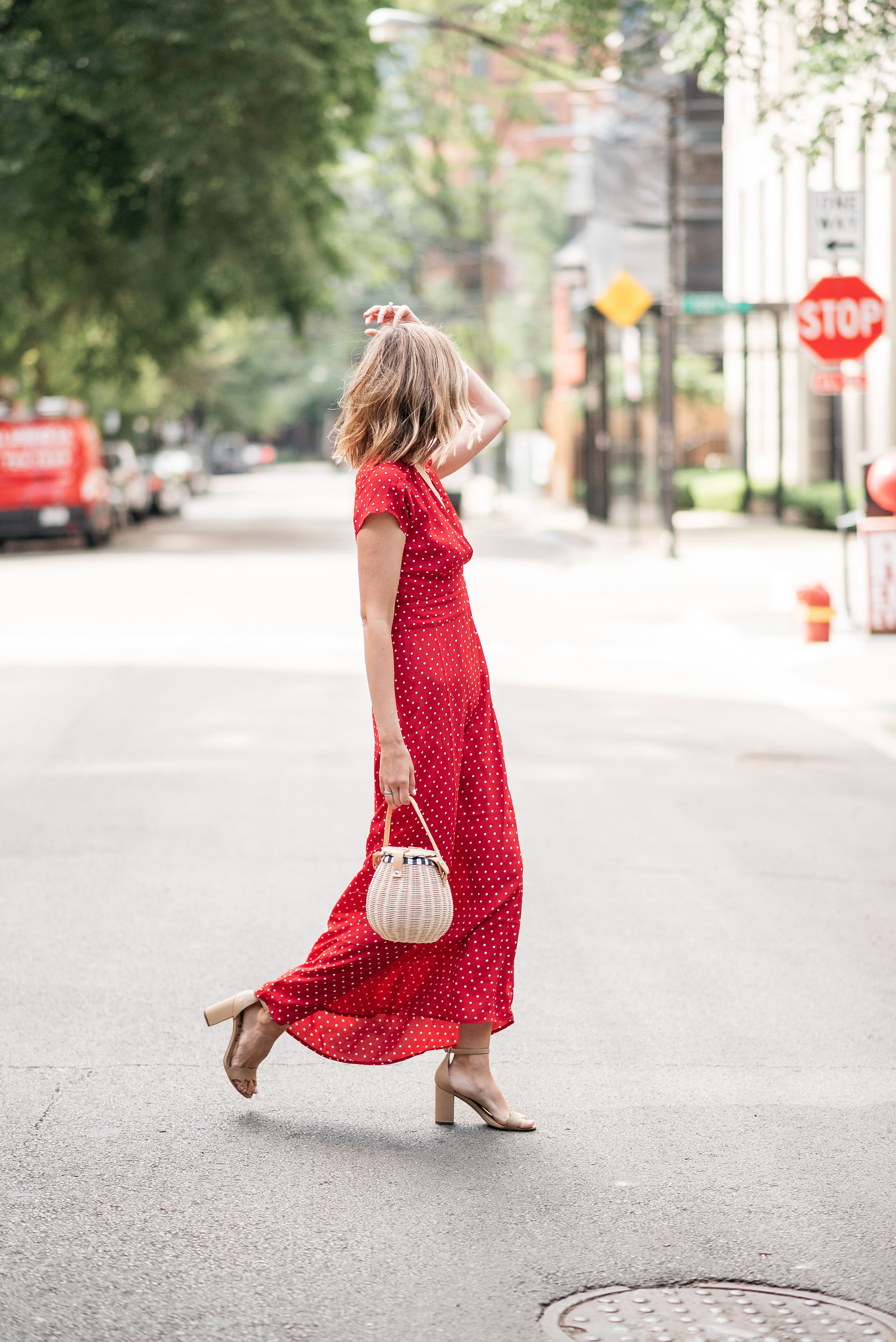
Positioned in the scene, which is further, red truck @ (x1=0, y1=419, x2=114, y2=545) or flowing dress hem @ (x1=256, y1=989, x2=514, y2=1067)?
red truck @ (x1=0, y1=419, x2=114, y2=545)

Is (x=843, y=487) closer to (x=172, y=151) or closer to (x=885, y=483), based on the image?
(x=885, y=483)

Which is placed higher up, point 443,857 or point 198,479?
point 443,857

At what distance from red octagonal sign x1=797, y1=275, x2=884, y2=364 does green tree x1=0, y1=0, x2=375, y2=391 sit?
1385 centimetres

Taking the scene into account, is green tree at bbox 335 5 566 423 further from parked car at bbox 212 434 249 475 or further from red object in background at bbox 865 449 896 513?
parked car at bbox 212 434 249 475

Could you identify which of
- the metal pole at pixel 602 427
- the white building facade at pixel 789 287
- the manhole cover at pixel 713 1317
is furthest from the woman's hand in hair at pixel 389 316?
the metal pole at pixel 602 427

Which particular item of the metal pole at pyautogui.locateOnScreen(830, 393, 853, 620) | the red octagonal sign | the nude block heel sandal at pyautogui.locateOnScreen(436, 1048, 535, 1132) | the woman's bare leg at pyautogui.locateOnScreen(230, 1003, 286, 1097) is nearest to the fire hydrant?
the metal pole at pyautogui.locateOnScreen(830, 393, 853, 620)

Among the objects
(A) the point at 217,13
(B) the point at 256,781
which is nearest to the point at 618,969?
(B) the point at 256,781

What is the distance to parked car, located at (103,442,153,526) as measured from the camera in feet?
126

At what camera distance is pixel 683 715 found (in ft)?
37.2

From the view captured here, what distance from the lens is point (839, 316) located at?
15.1m

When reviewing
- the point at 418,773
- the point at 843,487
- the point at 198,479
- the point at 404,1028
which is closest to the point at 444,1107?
the point at 404,1028

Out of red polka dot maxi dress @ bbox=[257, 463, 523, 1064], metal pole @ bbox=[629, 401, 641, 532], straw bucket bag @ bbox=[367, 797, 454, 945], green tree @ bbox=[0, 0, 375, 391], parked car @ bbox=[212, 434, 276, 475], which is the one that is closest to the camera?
straw bucket bag @ bbox=[367, 797, 454, 945]

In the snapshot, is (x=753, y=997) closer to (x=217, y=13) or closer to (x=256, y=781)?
(x=256, y=781)

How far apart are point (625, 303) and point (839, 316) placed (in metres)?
10.9
